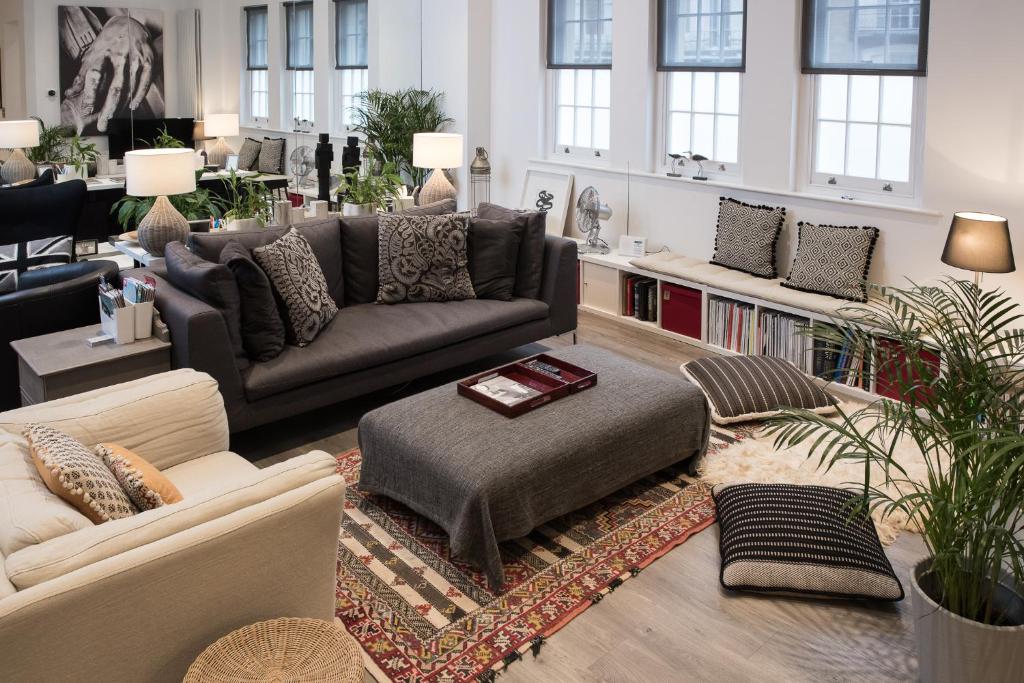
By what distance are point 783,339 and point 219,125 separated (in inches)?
259

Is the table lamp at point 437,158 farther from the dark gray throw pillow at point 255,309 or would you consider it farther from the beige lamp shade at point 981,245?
the beige lamp shade at point 981,245

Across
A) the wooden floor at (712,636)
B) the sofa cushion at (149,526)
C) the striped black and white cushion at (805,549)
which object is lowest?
the wooden floor at (712,636)

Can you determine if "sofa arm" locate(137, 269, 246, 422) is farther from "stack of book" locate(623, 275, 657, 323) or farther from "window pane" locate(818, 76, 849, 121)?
"window pane" locate(818, 76, 849, 121)

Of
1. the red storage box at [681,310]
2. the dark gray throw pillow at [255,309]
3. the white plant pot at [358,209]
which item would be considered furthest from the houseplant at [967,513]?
the white plant pot at [358,209]

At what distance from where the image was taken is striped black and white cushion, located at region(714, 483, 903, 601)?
319cm

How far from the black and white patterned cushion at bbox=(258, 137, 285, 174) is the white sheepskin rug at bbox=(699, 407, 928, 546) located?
7476 mm

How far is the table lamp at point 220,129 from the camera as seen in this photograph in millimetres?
9703

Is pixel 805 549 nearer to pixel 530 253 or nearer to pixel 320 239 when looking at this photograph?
pixel 530 253

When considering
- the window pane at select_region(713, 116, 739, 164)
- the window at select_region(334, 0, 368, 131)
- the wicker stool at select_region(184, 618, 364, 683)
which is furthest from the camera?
the window at select_region(334, 0, 368, 131)

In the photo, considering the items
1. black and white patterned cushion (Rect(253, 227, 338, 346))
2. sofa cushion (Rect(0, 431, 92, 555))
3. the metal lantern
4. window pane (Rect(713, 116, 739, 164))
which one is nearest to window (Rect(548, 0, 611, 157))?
the metal lantern

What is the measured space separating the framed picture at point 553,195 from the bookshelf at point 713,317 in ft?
2.65

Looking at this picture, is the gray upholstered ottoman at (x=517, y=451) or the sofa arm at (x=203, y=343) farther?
the sofa arm at (x=203, y=343)

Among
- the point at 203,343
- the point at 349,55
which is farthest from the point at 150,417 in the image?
the point at 349,55

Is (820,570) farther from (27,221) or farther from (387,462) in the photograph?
(27,221)
